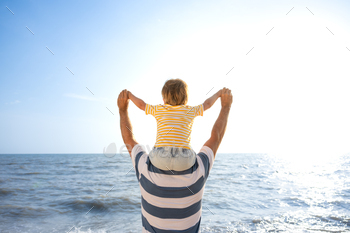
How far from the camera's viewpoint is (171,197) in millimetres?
1007

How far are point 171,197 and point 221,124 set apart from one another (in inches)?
19.9

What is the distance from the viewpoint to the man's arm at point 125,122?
49.8 inches

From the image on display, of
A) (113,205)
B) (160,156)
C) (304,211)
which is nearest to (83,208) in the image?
(113,205)

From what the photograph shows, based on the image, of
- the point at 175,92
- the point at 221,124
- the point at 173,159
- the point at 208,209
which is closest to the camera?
the point at 173,159

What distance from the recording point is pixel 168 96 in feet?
4.60

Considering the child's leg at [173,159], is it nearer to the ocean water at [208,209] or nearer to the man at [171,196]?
the man at [171,196]

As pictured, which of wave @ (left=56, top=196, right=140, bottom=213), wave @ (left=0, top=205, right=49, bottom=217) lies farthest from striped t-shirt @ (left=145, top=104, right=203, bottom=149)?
wave @ (left=0, top=205, right=49, bottom=217)

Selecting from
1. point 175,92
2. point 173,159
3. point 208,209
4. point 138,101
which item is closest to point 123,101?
point 138,101

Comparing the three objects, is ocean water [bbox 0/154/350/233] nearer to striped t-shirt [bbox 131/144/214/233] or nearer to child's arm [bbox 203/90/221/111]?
child's arm [bbox 203/90/221/111]

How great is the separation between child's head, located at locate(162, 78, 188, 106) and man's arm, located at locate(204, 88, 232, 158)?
246 millimetres

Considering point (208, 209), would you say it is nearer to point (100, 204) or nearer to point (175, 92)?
point (100, 204)

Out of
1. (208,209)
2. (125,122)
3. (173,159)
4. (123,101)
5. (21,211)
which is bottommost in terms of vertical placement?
(21,211)

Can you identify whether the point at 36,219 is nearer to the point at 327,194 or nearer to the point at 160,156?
the point at 160,156

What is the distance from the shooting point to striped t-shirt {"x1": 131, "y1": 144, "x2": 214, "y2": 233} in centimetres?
100
